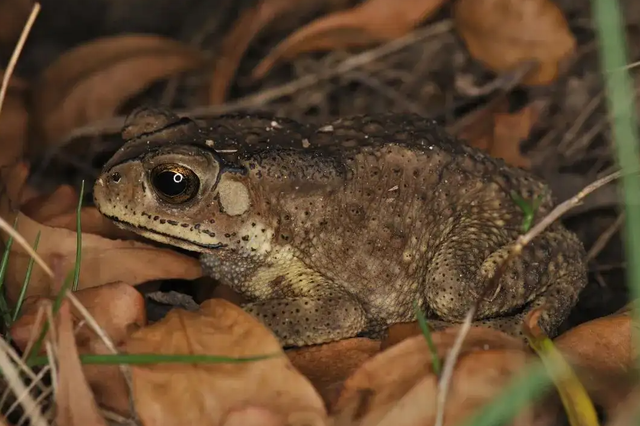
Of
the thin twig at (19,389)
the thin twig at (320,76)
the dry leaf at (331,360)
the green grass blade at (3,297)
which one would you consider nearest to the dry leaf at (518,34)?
the thin twig at (320,76)

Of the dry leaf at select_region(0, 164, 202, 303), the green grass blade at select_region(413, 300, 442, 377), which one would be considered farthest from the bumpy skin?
the green grass blade at select_region(413, 300, 442, 377)

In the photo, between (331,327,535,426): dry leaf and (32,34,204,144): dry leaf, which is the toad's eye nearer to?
(331,327,535,426): dry leaf

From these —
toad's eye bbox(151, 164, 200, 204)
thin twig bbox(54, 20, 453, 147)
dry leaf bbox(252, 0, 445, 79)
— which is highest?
dry leaf bbox(252, 0, 445, 79)

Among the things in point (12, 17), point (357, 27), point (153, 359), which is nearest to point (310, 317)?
point (153, 359)

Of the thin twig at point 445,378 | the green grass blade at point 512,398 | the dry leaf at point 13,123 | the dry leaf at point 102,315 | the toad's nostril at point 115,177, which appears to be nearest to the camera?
the green grass blade at point 512,398

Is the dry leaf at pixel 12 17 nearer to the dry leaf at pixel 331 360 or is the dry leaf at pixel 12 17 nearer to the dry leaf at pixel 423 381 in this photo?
the dry leaf at pixel 331 360

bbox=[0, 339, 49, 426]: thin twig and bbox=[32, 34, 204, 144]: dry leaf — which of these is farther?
bbox=[32, 34, 204, 144]: dry leaf

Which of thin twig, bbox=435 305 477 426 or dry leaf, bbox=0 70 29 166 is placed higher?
dry leaf, bbox=0 70 29 166
